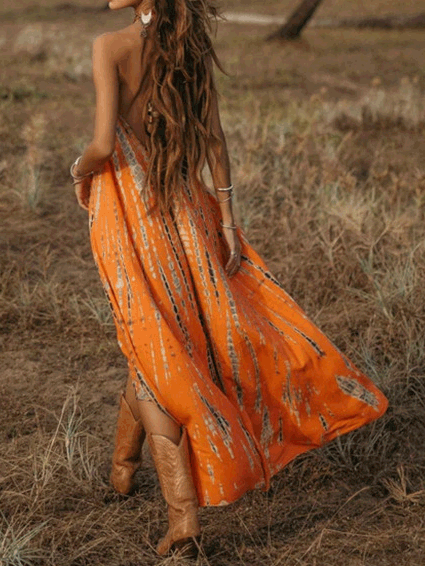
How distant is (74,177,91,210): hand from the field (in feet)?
2.28

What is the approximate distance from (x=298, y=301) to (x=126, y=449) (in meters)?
1.67

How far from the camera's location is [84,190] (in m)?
2.71

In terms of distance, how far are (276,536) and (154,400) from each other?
66 centimetres

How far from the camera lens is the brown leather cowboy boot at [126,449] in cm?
286

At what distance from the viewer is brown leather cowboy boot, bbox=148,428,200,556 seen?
2.52 metres

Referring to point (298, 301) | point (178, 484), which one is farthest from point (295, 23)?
point (178, 484)

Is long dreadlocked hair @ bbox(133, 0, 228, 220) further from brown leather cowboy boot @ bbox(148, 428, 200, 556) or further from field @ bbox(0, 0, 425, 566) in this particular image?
field @ bbox(0, 0, 425, 566)

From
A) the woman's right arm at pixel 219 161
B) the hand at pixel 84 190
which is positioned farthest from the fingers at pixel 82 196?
the woman's right arm at pixel 219 161

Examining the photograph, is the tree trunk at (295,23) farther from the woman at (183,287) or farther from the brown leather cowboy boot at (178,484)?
the brown leather cowboy boot at (178,484)

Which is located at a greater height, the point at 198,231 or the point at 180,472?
the point at 198,231

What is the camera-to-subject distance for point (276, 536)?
2.88 meters

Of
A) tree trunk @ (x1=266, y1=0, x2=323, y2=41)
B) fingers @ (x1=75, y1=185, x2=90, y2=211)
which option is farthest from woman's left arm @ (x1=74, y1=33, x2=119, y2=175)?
tree trunk @ (x1=266, y1=0, x2=323, y2=41)

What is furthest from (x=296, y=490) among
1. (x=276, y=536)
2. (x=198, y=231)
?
(x=198, y=231)

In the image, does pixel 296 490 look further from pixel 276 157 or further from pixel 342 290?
pixel 276 157
